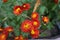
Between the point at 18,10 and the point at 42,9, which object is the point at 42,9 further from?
the point at 18,10

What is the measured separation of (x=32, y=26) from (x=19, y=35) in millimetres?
Result: 165

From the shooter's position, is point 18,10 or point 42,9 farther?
point 42,9

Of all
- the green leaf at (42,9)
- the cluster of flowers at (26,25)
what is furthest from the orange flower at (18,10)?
the green leaf at (42,9)

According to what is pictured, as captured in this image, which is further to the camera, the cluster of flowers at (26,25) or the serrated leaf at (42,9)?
the serrated leaf at (42,9)

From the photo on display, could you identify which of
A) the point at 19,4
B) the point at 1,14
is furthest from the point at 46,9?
the point at 1,14

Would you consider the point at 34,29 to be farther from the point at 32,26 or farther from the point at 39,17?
the point at 39,17

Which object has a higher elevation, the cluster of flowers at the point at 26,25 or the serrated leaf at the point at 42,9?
the serrated leaf at the point at 42,9

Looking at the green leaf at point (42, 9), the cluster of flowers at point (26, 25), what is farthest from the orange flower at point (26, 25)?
the green leaf at point (42, 9)

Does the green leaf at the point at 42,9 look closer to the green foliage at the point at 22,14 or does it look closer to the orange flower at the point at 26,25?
the green foliage at the point at 22,14

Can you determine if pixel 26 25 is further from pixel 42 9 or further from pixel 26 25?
pixel 42 9

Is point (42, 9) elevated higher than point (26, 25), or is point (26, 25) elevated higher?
point (42, 9)

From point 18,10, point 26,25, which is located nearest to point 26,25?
point 26,25

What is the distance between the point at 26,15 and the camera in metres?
1.19

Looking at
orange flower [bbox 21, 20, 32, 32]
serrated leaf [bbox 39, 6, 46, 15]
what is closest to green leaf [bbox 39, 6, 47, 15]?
serrated leaf [bbox 39, 6, 46, 15]
